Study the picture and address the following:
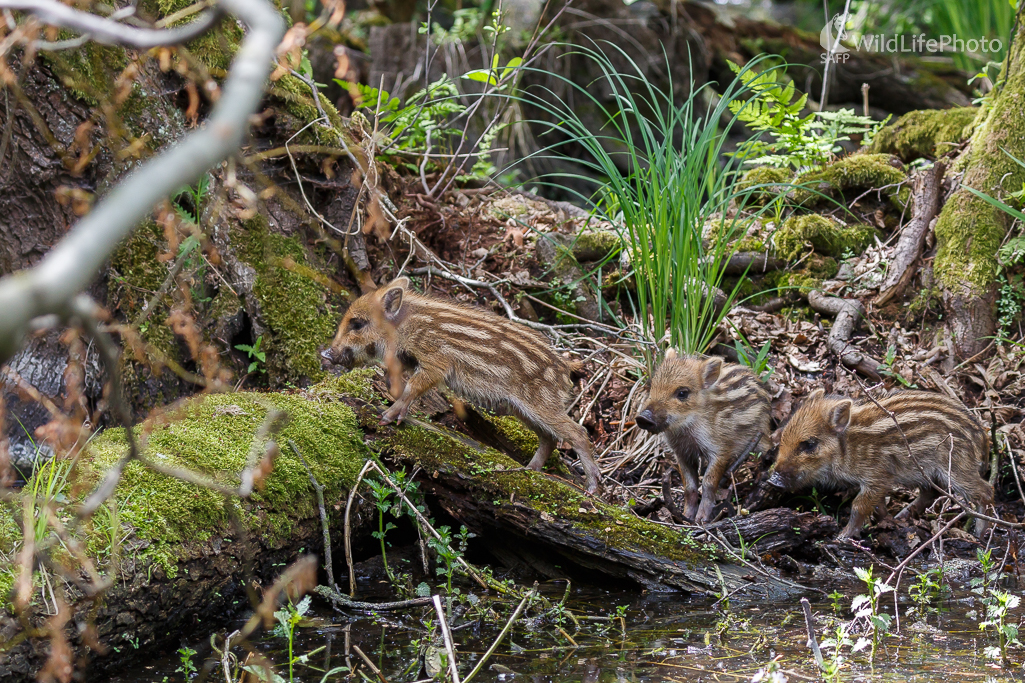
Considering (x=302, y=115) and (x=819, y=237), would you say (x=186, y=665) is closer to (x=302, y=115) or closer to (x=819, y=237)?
(x=302, y=115)

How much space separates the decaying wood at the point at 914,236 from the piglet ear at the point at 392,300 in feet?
12.7

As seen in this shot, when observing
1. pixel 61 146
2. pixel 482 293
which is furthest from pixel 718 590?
pixel 61 146

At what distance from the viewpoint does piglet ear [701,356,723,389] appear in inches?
215

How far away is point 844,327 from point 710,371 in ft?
5.86

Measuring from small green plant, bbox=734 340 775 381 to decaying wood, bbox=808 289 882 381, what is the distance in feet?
1.73

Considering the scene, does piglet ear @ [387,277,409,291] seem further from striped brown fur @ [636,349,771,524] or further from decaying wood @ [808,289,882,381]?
decaying wood @ [808,289,882,381]

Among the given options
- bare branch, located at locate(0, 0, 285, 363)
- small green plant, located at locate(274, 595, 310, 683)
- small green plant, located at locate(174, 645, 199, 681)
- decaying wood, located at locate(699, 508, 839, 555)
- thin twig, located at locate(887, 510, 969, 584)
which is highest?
bare branch, located at locate(0, 0, 285, 363)

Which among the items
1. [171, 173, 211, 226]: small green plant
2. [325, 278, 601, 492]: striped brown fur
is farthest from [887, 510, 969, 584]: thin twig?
[171, 173, 211, 226]: small green plant

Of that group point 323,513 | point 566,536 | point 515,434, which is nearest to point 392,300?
point 515,434

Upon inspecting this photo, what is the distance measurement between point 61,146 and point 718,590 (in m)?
4.45

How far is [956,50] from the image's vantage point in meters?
11.3

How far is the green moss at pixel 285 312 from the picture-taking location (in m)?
5.80

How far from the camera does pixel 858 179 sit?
767cm

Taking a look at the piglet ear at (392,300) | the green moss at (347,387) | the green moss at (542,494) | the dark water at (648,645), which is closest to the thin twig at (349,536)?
the dark water at (648,645)
